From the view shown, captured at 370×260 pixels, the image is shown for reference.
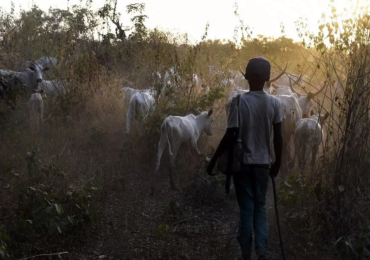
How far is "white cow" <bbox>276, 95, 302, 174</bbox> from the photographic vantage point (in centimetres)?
825

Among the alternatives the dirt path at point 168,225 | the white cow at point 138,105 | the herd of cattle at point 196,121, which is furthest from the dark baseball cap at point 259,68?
the white cow at point 138,105

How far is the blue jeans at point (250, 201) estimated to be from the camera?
4426mm

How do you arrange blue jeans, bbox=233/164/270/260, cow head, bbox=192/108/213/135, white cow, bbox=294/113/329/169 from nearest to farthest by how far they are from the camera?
blue jeans, bbox=233/164/270/260
white cow, bbox=294/113/329/169
cow head, bbox=192/108/213/135

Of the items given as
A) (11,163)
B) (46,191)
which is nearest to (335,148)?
(46,191)

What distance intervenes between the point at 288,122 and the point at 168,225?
10.7ft

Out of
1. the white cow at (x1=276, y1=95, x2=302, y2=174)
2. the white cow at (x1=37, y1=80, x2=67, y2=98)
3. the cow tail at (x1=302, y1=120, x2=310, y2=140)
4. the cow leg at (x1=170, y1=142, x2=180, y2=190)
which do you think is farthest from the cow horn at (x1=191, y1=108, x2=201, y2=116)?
the white cow at (x1=37, y1=80, x2=67, y2=98)

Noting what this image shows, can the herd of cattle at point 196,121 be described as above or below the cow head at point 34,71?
below

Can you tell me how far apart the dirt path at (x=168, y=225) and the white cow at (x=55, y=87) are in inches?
163

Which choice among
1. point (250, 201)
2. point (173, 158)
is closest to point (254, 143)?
point (250, 201)

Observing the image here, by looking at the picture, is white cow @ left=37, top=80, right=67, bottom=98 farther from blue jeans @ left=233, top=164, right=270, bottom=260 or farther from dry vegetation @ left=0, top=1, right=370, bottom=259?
blue jeans @ left=233, top=164, right=270, bottom=260

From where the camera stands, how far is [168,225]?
20.0ft

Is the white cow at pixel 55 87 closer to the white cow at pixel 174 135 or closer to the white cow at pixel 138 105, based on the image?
the white cow at pixel 138 105

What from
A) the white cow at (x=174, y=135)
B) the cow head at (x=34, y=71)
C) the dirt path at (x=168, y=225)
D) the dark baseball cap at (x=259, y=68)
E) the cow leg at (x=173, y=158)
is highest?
the dark baseball cap at (x=259, y=68)

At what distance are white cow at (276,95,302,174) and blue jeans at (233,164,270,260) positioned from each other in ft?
11.6
